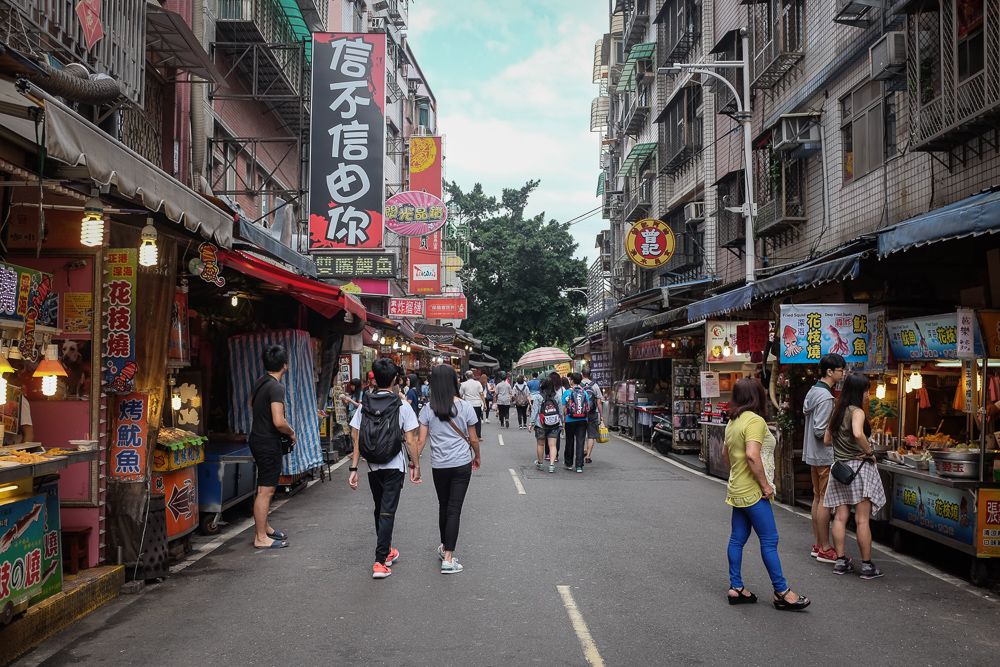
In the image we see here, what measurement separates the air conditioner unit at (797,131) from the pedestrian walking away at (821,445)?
28.0 feet

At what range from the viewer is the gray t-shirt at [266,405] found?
26.9 ft

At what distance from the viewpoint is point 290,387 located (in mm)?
11641

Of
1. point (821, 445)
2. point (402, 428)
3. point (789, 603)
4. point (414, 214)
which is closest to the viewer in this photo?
point (789, 603)

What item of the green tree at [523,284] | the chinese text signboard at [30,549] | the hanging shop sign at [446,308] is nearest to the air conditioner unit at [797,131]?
the chinese text signboard at [30,549]

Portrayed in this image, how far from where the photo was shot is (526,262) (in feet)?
157

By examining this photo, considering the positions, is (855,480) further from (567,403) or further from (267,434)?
(567,403)

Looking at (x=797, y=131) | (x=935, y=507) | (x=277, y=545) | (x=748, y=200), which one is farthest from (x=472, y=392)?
(x=935, y=507)

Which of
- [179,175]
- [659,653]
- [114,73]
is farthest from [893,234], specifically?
[179,175]

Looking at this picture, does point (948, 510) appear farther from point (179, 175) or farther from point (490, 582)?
point (179, 175)

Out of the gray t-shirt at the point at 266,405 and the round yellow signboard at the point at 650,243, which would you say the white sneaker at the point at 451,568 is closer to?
the gray t-shirt at the point at 266,405

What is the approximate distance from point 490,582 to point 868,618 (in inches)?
116

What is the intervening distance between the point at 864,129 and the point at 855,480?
821 centimetres

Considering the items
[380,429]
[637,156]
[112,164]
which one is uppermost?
[637,156]

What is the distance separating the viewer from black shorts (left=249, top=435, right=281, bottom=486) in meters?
8.22
